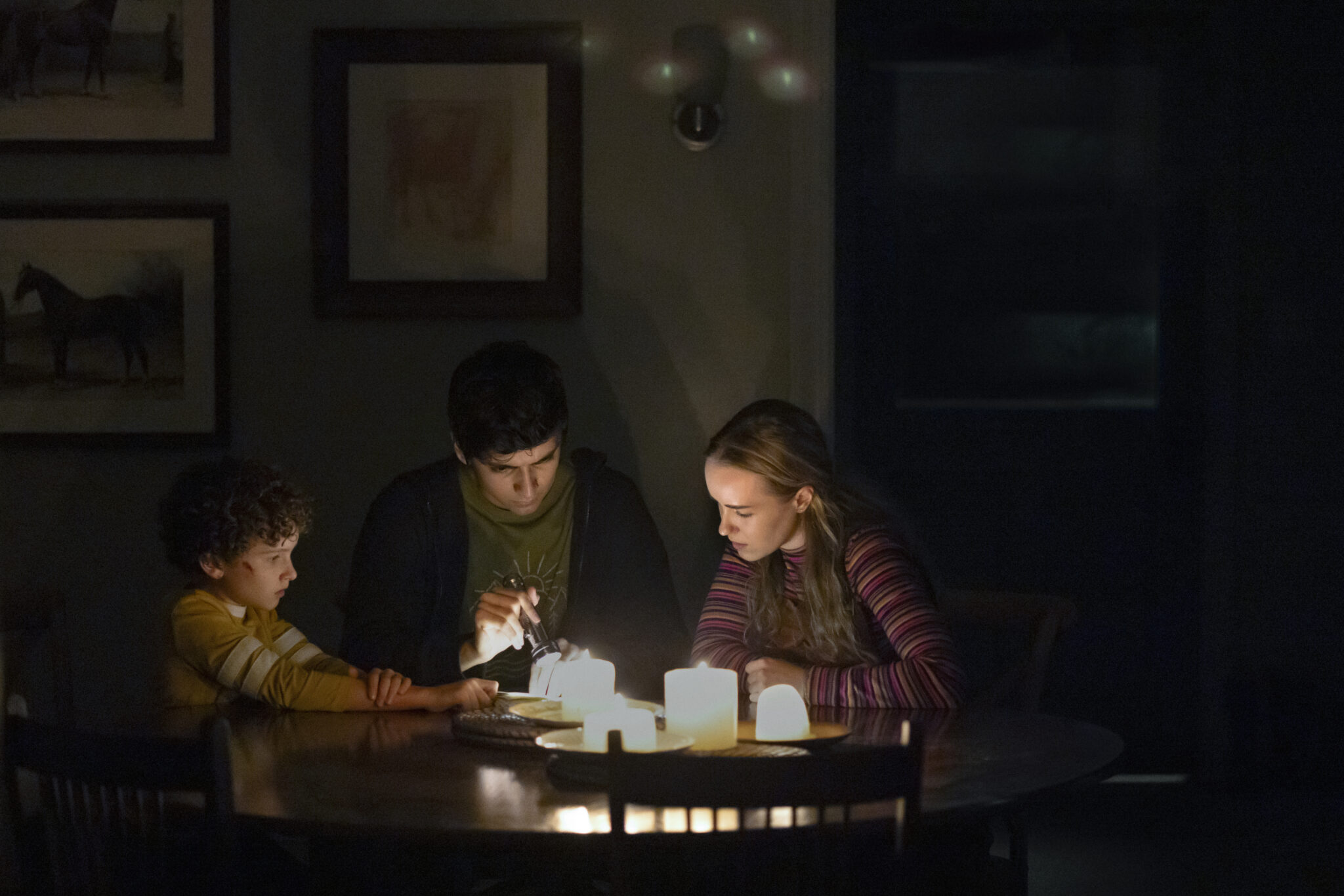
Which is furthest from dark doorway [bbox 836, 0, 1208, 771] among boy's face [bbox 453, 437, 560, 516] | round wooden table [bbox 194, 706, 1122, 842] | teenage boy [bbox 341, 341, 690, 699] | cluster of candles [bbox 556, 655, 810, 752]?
cluster of candles [bbox 556, 655, 810, 752]

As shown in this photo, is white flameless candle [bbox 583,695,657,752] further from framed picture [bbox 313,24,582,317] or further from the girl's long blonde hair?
framed picture [bbox 313,24,582,317]

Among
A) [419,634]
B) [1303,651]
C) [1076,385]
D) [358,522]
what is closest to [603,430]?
[358,522]

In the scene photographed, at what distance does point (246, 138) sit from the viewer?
3.11 meters

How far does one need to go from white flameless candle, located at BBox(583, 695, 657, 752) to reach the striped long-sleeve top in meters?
0.47

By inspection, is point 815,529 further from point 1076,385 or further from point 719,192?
point 1076,385

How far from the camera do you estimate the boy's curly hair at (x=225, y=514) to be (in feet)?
7.30

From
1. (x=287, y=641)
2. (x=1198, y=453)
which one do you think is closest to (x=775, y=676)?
(x=287, y=641)

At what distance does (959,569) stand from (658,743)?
221 centimetres

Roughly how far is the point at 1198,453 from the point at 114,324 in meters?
2.82

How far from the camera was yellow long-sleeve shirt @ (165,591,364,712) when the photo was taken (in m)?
2.09

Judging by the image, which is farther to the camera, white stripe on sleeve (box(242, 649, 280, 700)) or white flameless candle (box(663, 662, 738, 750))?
white stripe on sleeve (box(242, 649, 280, 700))

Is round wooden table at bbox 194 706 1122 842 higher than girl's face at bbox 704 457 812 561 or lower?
lower

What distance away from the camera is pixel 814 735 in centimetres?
180

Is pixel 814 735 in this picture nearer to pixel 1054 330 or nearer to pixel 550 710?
pixel 550 710
